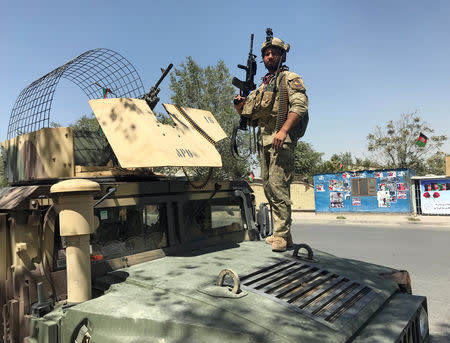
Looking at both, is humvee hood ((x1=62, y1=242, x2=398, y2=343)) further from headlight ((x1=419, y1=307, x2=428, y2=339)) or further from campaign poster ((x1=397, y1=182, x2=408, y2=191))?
campaign poster ((x1=397, y1=182, x2=408, y2=191))

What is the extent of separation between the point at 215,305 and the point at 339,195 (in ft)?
58.5

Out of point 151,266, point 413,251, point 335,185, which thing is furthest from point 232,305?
point 335,185

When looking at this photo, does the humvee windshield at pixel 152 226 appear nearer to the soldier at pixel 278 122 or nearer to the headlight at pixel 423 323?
the soldier at pixel 278 122

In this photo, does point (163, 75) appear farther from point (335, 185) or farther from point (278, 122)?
point (335, 185)

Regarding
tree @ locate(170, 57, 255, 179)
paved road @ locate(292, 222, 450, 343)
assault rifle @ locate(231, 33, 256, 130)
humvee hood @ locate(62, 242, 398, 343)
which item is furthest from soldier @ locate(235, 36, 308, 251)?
tree @ locate(170, 57, 255, 179)

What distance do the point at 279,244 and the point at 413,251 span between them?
6714mm

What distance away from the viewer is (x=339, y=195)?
61.4 ft

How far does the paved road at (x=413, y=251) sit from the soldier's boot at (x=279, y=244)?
1.87 metres

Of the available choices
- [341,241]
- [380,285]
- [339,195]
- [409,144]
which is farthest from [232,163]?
[380,285]

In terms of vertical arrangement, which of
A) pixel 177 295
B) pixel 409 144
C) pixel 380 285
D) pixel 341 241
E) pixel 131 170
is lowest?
pixel 341 241

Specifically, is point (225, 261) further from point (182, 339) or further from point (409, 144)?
point (409, 144)

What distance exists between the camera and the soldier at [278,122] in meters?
3.30

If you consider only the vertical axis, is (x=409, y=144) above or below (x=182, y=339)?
above

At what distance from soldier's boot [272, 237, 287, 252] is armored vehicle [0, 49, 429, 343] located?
0.08 m
